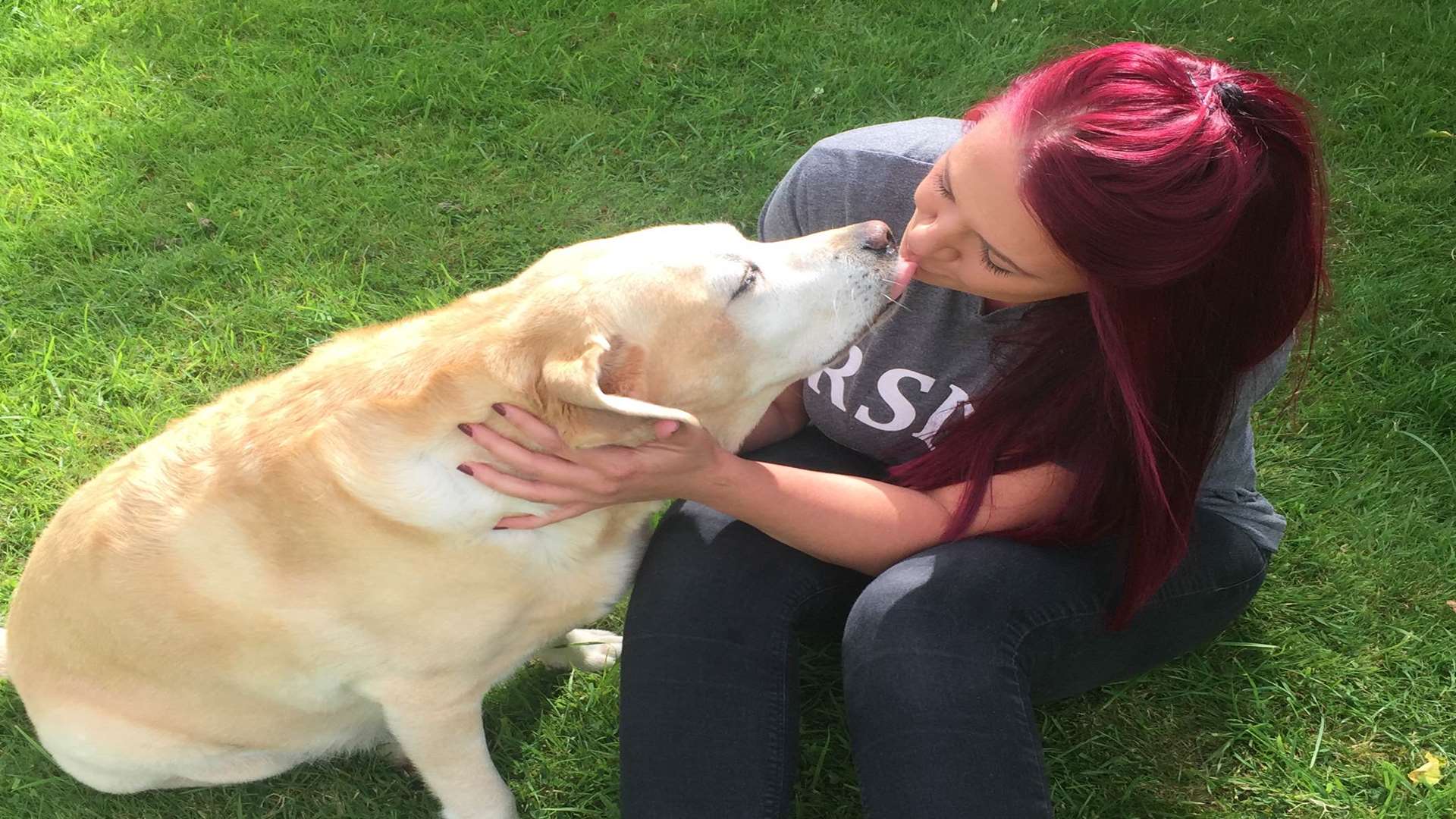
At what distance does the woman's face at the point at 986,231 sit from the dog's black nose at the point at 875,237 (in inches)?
1.9

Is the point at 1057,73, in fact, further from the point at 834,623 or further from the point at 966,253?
the point at 834,623

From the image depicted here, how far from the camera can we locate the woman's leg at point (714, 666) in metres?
2.22

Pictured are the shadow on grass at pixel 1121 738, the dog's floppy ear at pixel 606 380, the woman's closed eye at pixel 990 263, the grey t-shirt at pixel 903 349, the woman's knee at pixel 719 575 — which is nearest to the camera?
the dog's floppy ear at pixel 606 380

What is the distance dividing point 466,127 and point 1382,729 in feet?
13.5

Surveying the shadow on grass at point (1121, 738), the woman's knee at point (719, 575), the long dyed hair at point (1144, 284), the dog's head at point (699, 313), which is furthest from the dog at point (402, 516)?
the shadow on grass at point (1121, 738)

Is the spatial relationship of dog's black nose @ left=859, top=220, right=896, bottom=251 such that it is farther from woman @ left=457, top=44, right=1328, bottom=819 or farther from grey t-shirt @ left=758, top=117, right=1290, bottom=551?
grey t-shirt @ left=758, top=117, right=1290, bottom=551

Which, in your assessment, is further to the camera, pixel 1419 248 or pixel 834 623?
pixel 1419 248

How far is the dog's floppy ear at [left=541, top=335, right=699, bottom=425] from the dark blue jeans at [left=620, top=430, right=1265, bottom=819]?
57cm

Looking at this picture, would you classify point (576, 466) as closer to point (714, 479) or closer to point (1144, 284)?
point (714, 479)

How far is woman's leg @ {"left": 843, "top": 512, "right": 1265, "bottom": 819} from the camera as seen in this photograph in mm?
2049

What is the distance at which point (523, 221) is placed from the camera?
4199 mm

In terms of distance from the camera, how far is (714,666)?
7.59 ft

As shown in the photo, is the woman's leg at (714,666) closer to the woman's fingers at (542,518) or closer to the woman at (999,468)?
the woman at (999,468)

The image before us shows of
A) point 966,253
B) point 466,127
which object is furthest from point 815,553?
point 466,127
